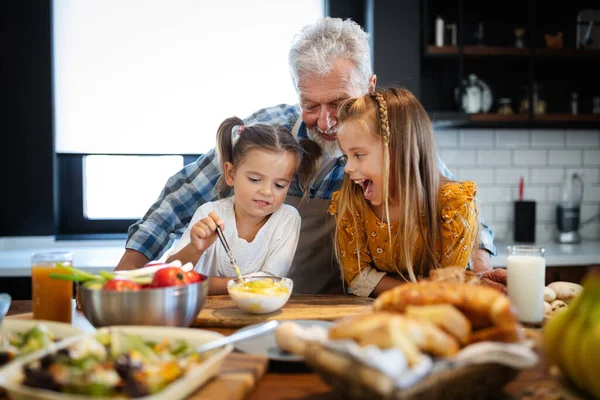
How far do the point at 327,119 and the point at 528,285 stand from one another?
41.6 inches

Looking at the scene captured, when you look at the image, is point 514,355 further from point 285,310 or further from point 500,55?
point 500,55

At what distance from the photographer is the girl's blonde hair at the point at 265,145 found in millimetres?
2191

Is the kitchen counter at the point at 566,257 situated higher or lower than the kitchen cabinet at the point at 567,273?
higher

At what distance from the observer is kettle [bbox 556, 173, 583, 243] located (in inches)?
153

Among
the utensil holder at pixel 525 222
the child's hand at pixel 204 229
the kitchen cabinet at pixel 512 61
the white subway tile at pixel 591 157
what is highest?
the kitchen cabinet at pixel 512 61

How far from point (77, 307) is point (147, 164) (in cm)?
222

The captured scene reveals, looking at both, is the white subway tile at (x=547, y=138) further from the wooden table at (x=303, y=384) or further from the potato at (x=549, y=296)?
the wooden table at (x=303, y=384)

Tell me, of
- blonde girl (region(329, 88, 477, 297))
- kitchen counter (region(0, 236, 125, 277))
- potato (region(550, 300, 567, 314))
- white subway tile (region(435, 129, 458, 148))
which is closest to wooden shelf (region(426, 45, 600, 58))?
white subway tile (region(435, 129, 458, 148))

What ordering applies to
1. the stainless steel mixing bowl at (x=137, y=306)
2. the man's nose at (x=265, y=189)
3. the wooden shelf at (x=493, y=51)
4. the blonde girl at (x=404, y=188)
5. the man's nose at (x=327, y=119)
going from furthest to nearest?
the wooden shelf at (x=493, y=51)
the man's nose at (x=327, y=119)
the man's nose at (x=265, y=189)
the blonde girl at (x=404, y=188)
the stainless steel mixing bowl at (x=137, y=306)

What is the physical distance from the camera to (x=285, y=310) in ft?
5.41

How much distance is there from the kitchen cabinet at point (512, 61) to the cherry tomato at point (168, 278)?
2.55 metres

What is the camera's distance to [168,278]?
1331mm

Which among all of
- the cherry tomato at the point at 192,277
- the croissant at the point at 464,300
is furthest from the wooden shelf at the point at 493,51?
the croissant at the point at 464,300

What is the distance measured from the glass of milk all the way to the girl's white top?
2.95ft
